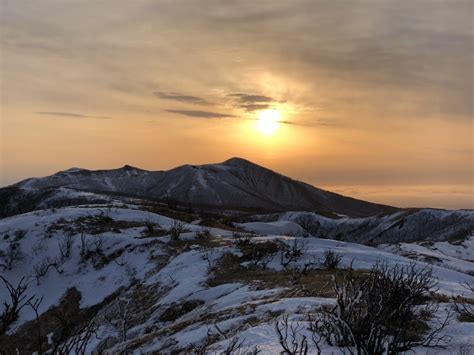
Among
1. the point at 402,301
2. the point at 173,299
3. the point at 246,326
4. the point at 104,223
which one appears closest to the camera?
the point at 402,301

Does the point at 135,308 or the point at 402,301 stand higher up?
the point at 402,301

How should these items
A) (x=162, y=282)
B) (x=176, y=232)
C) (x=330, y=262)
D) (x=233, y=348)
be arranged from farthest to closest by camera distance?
(x=176, y=232) → (x=162, y=282) → (x=330, y=262) → (x=233, y=348)

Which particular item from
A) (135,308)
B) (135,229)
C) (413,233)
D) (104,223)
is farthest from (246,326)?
(413,233)

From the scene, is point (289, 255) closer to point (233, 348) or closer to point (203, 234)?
point (203, 234)

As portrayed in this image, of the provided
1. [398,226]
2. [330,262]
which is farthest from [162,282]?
[398,226]

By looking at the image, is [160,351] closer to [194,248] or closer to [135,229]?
[194,248]

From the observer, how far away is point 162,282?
3011 centimetres

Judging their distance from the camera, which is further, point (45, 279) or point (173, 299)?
point (45, 279)

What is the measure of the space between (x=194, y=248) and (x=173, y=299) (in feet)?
39.2

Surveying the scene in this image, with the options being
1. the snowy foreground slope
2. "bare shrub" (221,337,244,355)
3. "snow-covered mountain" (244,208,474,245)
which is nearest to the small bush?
the snowy foreground slope

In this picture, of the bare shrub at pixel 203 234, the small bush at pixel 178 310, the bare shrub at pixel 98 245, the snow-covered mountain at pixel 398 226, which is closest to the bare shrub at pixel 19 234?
the bare shrub at pixel 98 245

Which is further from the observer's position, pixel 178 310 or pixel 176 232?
pixel 176 232

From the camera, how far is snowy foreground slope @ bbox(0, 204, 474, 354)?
14.1 meters

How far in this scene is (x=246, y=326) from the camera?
13.4 meters
